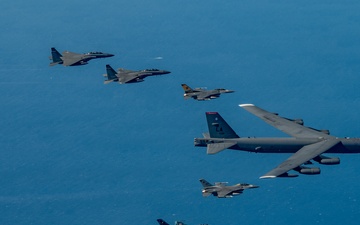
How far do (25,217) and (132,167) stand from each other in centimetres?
2492

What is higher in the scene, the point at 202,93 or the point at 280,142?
the point at 202,93

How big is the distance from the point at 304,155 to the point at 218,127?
56.3 feet

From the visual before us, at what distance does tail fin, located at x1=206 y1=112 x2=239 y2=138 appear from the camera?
126250 mm

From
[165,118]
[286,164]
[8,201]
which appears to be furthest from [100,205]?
[286,164]

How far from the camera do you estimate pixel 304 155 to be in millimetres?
119938

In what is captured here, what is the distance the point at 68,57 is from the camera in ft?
524

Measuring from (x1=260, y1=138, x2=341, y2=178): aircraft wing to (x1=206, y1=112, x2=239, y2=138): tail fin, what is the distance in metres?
13.3

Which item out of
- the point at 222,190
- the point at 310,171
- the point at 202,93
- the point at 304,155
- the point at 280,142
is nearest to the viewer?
the point at 310,171

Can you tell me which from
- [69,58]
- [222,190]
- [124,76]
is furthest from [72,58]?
[222,190]

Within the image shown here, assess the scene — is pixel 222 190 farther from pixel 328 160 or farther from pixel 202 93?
pixel 202 93

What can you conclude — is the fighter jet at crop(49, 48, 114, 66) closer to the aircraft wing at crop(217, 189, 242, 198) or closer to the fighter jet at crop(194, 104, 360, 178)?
the fighter jet at crop(194, 104, 360, 178)

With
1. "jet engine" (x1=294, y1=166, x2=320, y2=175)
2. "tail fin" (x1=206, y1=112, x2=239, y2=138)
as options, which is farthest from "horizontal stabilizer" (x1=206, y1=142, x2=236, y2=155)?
"jet engine" (x1=294, y1=166, x2=320, y2=175)

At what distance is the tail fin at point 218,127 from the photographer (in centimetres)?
12625

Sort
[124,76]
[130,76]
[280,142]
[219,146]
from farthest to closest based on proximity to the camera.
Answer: [124,76], [130,76], [219,146], [280,142]
